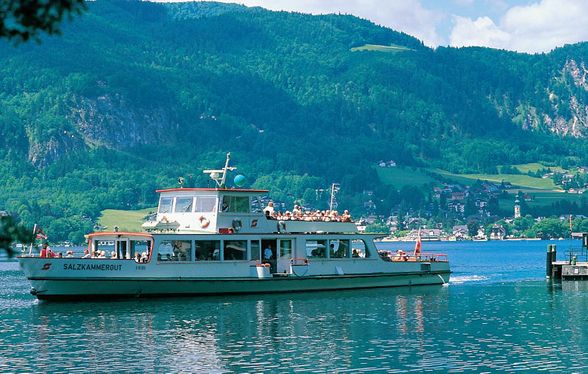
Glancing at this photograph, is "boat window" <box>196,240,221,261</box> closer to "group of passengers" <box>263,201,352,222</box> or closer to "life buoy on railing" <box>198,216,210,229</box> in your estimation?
"life buoy on railing" <box>198,216,210,229</box>

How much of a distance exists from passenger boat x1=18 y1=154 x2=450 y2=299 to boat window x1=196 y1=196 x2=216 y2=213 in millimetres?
55

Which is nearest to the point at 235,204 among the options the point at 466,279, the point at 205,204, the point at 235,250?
the point at 205,204

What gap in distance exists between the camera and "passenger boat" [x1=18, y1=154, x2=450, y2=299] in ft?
194

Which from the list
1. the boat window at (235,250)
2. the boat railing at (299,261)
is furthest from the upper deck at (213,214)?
the boat railing at (299,261)

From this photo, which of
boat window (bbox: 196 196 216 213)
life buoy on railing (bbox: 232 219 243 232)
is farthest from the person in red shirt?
life buoy on railing (bbox: 232 219 243 232)

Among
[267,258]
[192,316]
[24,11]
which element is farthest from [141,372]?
[267,258]

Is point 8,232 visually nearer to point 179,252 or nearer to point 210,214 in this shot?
point 179,252

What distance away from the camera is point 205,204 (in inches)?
2454

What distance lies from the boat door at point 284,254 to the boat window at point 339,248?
2.96 meters

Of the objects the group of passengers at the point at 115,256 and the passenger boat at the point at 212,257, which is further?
the group of passengers at the point at 115,256

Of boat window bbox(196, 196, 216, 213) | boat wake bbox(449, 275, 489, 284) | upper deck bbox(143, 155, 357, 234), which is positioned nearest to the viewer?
upper deck bbox(143, 155, 357, 234)

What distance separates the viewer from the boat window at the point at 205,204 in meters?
62.1

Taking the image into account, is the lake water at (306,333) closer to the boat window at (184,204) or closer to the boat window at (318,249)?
the boat window at (318,249)

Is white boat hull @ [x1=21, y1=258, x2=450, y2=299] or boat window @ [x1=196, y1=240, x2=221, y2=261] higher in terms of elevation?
boat window @ [x1=196, y1=240, x2=221, y2=261]
